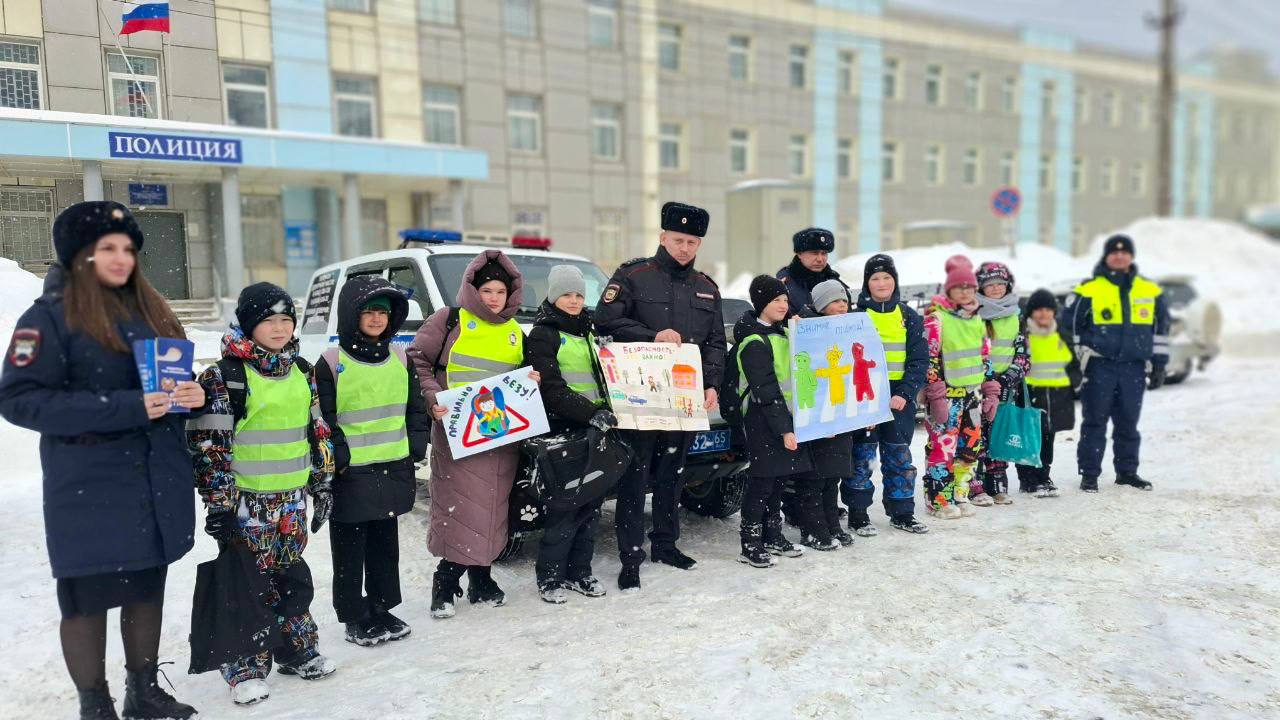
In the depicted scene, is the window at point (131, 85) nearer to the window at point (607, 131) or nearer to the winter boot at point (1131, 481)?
the winter boot at point (1131, 481)

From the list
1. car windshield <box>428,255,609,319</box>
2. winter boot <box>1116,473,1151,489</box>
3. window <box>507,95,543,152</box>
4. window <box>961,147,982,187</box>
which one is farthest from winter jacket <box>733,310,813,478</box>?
window <box>961,147,982,187</box>

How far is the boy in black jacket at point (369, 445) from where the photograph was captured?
379 centimetres

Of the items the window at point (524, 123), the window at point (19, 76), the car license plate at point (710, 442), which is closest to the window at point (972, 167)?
the window at point (524, 123)

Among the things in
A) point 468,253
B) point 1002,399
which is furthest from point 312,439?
point 1002,399

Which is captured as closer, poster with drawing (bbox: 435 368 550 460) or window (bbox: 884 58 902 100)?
poster with drawing (bbox: 435 368 550 460)

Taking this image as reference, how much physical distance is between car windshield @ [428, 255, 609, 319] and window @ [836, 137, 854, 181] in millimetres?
21729

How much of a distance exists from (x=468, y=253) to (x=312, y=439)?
3.02m

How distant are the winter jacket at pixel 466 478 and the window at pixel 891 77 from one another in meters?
26.0

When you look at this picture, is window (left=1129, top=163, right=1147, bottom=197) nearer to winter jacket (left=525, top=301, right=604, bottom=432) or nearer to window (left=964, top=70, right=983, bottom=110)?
window (left=964, top=70, right=983, bottom=110)

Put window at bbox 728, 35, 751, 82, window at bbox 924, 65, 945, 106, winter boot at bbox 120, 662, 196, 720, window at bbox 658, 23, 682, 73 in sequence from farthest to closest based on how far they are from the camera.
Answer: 1. window at bbox 924, 65, 945, 106
2. window at bbox 728, 35, 751, 82
3. window at bbox 658, 23, 682, 73
4. winter boot at bbox 120, 662, 196, 720

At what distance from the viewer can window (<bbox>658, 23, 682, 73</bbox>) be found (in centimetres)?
2266

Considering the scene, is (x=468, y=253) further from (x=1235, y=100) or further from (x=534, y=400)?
(x=1235, y=100)

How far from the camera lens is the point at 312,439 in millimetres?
3629

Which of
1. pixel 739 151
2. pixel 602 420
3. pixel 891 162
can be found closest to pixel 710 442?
pixel 602 420
